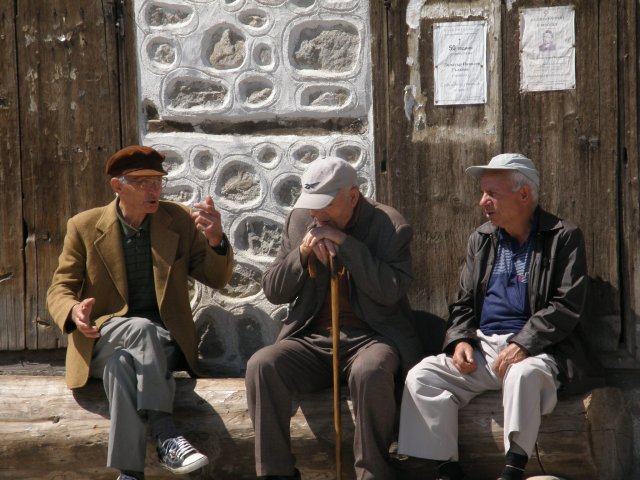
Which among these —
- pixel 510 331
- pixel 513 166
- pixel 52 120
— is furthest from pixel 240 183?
pixel 510 331

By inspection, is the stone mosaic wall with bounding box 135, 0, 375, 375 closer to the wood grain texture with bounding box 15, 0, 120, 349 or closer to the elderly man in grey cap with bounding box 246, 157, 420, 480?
the wood grain texture with bounding box 15, 0, 120, 349

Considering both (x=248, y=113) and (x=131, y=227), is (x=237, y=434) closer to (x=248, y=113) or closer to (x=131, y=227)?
(x=131, y=227)

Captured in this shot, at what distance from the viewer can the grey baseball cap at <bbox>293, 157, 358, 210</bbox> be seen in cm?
470

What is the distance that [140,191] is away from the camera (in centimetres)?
497

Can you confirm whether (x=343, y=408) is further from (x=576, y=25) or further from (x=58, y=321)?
(x=576, y=25)

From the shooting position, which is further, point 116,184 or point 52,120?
point 52,120

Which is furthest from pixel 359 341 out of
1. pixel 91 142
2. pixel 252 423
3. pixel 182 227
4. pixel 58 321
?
pixel 91 142

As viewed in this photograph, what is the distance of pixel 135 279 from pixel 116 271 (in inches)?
4.1

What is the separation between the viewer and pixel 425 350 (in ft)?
17.3

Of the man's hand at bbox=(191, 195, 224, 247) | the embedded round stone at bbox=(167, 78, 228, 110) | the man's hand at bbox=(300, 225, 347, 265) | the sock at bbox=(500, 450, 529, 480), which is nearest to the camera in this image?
the sock at bbox=(500, 450, 529, 480)

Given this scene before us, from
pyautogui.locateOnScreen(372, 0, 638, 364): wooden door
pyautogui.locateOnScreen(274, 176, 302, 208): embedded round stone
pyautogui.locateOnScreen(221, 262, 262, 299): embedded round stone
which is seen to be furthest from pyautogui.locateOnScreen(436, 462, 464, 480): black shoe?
pyautogui.locateOnScreen(274, 176, 302, 208): embedded round stone

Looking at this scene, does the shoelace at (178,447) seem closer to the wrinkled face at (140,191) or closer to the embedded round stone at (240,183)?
the wrinkled face at (140,191)

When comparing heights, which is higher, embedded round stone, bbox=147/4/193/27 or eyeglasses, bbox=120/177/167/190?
embedded round stone, bbox=147/4/193/27

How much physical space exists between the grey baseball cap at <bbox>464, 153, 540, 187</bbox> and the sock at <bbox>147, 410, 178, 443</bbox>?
1711 millimetres
